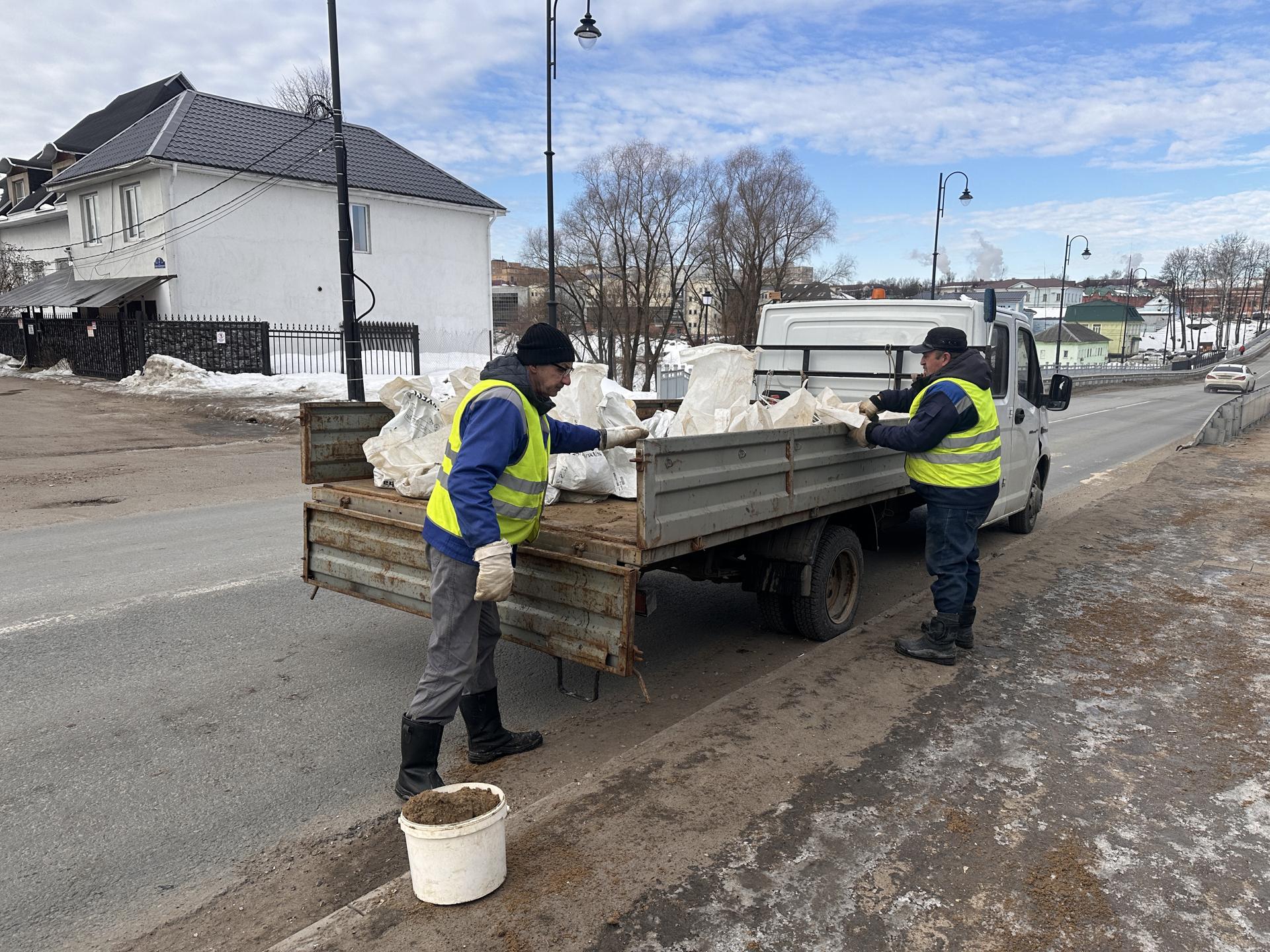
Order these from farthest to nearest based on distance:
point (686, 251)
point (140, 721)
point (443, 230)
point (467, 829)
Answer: point (686, 251), point (443, 230), point (140, 721), point (467, 829)

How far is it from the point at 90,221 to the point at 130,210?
2940mm

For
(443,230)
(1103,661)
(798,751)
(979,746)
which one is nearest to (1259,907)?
(979,746)

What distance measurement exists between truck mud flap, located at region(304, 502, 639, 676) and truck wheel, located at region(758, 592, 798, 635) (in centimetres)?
165

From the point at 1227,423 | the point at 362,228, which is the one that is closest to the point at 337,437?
the point at 1227,423

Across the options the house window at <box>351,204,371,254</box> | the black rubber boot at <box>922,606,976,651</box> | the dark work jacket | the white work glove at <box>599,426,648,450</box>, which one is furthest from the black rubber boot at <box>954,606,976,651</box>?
the house window at <box>351,204,371,254</box>

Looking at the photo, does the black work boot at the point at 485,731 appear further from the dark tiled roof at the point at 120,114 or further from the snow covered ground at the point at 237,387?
the dark tiled roof at the point at 120,114

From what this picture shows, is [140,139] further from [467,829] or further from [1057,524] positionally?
[467,829]

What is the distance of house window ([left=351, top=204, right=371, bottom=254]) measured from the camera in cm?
2988

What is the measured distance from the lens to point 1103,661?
5066 millimetres

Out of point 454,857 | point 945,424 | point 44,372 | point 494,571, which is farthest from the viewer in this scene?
point 44,372

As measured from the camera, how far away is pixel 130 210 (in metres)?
26.9

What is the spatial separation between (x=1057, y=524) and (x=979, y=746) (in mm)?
5821

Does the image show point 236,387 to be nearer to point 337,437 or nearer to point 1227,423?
point 337,437

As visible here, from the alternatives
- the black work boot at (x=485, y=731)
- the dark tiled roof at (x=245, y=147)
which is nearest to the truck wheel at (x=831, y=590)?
the black work boot at (x=485, y=731)
